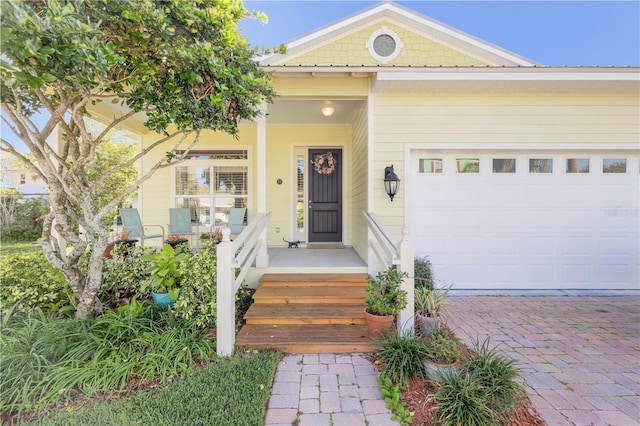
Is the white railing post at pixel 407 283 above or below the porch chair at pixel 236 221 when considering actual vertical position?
below

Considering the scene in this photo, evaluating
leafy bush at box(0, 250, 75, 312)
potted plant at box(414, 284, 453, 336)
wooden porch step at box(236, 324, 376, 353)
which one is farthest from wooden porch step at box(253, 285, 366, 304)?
A: leafy bush at box(0, 250, 75, 312)

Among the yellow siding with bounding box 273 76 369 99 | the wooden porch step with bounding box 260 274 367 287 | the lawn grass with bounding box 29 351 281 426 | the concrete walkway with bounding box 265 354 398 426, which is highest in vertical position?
the yellow siding with bounding box 273 76 369 99

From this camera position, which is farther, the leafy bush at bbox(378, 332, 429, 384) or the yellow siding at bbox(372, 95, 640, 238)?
the yellow siding at bbox(372, 95, 640, 238)

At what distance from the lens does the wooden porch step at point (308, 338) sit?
8.88ft

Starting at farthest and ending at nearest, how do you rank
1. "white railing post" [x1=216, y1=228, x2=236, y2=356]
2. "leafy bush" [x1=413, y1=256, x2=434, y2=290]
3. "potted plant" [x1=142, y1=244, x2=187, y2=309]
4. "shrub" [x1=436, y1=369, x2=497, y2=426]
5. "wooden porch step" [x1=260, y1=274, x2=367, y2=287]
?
"leafy bush" [x1=413, y1=256, x2=434, y2=290], "wooden porch step" [x1=260, y1=274, x2=367, y2=287], "potted plant" [x1=142, y1=244, x2=187, y2=309], "white railing post" [x1=216, y1=228, x2=236, y2=356], "shrub" [x1=436, y1=369, x2=497, y2=426]

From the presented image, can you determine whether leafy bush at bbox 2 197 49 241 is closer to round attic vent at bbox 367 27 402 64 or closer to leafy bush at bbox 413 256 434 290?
round attic vent at bbox 367 27 402 64

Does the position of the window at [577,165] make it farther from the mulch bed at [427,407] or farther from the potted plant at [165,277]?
the potted plant at [165,277]

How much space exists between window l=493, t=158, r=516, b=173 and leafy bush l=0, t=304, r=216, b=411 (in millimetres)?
4822

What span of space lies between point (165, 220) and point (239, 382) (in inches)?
212

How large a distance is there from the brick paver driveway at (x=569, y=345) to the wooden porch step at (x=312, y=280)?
1249 millimetres

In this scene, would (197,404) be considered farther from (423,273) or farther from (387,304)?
(423,273)

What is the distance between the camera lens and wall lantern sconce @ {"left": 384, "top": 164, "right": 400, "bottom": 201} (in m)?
4.23

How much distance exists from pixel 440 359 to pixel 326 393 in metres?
0.92

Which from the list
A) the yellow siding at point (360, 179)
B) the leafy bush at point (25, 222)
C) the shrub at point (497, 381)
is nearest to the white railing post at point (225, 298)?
the shrub at point (497, 381)
